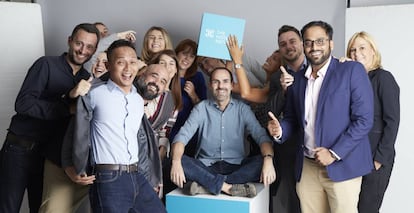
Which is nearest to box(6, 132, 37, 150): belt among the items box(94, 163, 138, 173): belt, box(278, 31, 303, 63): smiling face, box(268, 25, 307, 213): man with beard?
box(94, 163, 138, 173): belt

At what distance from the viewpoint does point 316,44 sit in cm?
295

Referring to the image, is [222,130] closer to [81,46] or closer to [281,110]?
[281,110]

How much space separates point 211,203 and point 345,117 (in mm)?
1002

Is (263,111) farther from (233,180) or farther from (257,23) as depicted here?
(257,23)

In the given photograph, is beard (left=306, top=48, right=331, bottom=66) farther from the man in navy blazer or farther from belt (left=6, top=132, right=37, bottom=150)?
belt (left=6, top=132, right=37, bottom=150)

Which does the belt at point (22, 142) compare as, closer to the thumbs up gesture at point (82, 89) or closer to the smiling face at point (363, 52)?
the thumbs up gesture at point (82, 89)

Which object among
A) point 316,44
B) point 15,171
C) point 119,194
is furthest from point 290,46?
point 15,171

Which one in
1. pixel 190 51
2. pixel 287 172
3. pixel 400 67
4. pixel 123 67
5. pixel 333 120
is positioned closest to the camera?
pixel 123 67

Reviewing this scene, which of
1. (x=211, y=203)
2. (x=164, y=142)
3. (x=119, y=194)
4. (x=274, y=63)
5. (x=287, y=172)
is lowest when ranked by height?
(x=211, y=203)

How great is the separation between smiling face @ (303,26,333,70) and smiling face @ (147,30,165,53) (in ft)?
4.61

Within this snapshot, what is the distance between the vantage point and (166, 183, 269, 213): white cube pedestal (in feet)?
10.7

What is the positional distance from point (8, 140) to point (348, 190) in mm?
2045

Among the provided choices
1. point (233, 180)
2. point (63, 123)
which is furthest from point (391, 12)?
point (63, 123)

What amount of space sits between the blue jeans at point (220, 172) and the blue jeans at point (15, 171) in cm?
94
